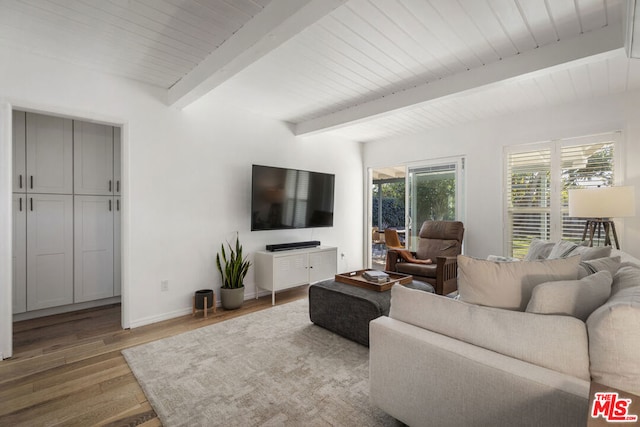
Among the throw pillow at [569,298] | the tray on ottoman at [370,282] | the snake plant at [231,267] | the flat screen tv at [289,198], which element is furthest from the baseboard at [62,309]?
the throw pillow at [569,298]

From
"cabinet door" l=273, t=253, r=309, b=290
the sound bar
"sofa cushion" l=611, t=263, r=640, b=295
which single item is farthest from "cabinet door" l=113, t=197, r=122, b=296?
"sofa cushion" l=611, t=263, r=640, b=295

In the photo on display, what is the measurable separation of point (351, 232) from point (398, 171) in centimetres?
304

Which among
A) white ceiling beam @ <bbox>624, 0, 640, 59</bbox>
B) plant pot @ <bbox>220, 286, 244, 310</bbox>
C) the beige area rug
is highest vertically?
white ceiling beam @ <bbox>624, 0, 640, 59</bbox>

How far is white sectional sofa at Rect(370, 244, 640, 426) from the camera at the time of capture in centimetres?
102

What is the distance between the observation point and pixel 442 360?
130cm

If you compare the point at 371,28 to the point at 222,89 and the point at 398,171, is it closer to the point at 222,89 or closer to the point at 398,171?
the point at 222,89

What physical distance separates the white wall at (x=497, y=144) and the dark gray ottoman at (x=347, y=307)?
196cm

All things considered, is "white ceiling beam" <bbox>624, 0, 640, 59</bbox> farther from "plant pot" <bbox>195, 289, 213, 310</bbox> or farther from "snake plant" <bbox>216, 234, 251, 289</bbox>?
"plant pot" <bbox>195, 289, 213, 310</bbox>

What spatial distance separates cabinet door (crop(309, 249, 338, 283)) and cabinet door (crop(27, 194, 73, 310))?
279 cm

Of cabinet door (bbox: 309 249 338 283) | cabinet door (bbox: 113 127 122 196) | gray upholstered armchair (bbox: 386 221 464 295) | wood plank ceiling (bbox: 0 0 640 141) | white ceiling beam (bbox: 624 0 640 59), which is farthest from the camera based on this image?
cabinet door (bbox: 309 249 338 283)

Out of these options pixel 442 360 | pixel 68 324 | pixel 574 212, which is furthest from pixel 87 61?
pixel 574 212

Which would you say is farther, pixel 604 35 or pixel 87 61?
pixel 87 61

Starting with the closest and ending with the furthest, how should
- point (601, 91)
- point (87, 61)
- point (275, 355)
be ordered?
point (275, 355) < point (87, 61) < point (601, 91)

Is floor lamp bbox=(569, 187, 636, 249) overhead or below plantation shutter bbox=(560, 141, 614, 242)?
below
